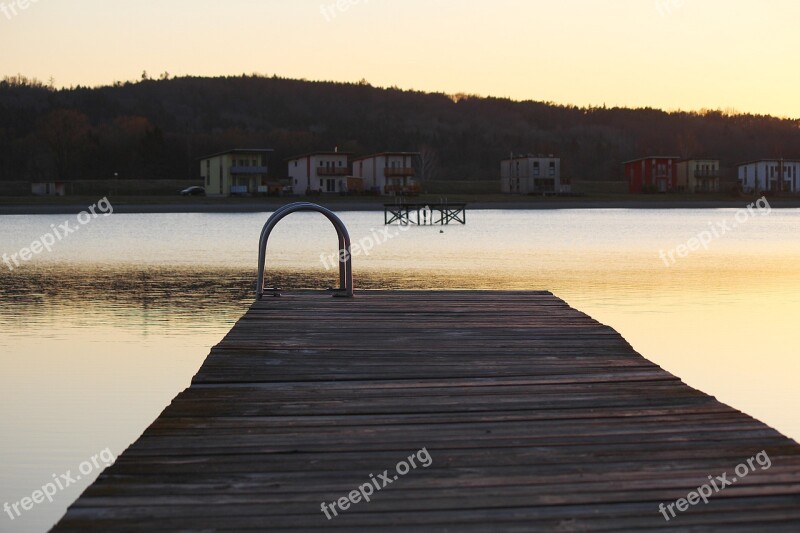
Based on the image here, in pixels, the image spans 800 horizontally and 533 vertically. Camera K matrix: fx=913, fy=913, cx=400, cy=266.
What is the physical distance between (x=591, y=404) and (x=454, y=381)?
3.99ft

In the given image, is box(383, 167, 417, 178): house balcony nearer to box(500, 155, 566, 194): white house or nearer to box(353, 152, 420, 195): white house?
box(353, 152, 420, 195): white house

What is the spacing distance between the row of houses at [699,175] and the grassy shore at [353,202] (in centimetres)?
695

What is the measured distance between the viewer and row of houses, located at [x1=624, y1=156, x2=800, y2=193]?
124 metres

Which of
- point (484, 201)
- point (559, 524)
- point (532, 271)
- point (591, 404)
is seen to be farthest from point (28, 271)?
point (484, 201)

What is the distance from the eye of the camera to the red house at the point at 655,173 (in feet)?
404

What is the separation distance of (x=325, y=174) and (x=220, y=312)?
87458 millimetres

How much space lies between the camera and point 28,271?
27.7 m

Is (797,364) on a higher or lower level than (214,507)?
lower

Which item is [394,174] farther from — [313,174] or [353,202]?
[353,202]

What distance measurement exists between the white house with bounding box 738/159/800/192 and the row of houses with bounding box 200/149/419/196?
52.3 m

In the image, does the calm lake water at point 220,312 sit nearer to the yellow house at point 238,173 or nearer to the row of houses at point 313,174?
the yellow house at point 238,173

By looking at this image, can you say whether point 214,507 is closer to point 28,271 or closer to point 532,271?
point 532,271

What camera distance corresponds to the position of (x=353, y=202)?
3802 inches

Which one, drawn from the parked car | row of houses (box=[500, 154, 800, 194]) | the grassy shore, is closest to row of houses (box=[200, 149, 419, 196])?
the parked car
